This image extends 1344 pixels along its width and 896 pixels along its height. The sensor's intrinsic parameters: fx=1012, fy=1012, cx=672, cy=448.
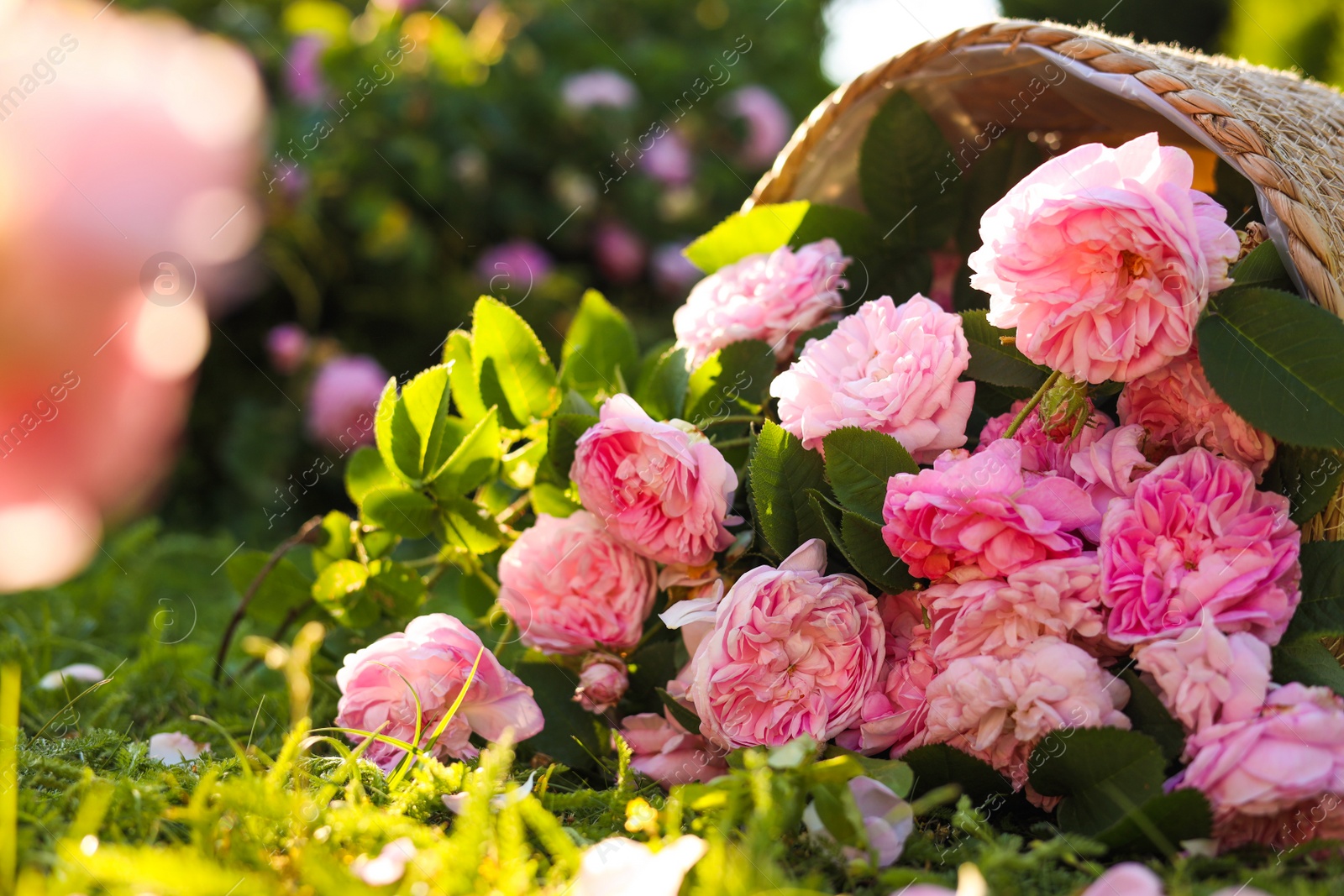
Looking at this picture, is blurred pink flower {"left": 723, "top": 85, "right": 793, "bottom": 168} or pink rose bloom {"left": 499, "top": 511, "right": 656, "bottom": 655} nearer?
pink rose bloom {"left": 499, "top": 511, "right": 656, "bottom": 655}

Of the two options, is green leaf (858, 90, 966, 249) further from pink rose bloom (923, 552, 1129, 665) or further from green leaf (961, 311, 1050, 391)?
pink rose bloom (923, 552, 1129, 665)

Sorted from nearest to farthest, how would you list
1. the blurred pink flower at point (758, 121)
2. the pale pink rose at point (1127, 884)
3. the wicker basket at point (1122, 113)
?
the pale pink rose at point (1127, 884) < the wicker basket at point (1122, 113) < the blurred pink flower at point (758, 121)

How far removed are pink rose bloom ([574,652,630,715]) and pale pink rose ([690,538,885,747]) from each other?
0.38ft

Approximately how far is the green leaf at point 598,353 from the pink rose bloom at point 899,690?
370 mm

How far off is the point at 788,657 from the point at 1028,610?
0.18m

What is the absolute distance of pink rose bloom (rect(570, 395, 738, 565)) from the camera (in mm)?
813

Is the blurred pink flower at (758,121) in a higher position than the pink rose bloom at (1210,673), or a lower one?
lower

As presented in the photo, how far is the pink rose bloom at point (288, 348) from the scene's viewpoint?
6.93 ft

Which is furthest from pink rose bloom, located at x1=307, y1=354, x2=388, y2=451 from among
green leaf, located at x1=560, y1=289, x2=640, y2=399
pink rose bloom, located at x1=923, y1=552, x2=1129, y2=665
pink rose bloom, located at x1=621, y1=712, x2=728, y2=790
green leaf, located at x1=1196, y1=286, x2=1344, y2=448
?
green leaf, located at x1=1196, y1=286, x2=1344, y2=448

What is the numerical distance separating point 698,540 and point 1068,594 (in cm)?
29

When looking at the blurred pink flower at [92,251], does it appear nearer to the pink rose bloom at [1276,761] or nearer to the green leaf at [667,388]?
the green leaf at [667,388]

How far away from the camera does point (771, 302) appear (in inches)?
39.1

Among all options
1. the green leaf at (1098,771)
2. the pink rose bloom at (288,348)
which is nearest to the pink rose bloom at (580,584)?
the green leaf at (1098,771)

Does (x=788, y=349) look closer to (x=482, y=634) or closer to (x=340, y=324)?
(x=482, y=634)
